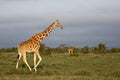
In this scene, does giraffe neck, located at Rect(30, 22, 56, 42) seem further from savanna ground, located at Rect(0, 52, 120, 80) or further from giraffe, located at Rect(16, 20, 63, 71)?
savanna ground, located at Rect(0, 52, 120, 80)

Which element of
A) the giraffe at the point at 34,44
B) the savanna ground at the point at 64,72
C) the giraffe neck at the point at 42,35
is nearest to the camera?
the savanna ground at the point at 64,72

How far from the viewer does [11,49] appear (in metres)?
54.1

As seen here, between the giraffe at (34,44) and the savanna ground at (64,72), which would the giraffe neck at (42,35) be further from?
the savanna ground at (64,72)

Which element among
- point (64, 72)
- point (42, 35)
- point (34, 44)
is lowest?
point (64, 72)

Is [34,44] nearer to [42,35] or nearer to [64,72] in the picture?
[42,35]

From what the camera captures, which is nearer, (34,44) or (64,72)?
(64,72)

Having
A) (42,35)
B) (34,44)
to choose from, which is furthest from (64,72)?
(42,35)

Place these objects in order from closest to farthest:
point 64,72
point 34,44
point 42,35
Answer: point 64,72 < point 34,44 < point 42,35

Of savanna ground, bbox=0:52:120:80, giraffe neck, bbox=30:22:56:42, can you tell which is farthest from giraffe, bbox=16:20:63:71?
savanna ground, bbox=0:52:120:80

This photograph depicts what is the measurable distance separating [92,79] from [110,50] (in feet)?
130

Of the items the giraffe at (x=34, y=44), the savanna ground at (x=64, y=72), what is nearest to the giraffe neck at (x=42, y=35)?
the giraffe at (x=34, y=44)

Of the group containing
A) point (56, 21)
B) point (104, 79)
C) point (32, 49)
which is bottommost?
point (104, 79)

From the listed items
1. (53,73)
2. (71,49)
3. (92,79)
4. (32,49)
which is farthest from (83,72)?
(71,49)

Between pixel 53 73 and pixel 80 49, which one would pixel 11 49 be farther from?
pixel 53 73
